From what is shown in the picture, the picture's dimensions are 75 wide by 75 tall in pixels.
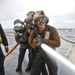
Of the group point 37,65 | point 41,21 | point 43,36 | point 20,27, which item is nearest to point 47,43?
point 43,36

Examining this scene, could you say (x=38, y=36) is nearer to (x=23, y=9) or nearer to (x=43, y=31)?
(x=43, y=31)

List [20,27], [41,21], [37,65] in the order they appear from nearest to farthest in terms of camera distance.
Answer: [41,21] < [37,65] < [20,27]

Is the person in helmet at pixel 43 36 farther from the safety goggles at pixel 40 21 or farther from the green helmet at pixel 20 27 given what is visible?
the green helmet at pixel 20 27

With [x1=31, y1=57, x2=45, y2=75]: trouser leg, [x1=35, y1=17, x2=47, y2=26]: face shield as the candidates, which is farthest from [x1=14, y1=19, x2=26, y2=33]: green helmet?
[x1=35, y1=17, x2=47, y2=26]: face shield

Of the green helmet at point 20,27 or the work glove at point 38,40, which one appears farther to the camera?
the green helmet at point 20,27

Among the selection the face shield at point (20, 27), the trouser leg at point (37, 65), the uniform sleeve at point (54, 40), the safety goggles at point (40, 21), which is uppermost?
the safety goggles at point (40, 21)

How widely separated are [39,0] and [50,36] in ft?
73.3

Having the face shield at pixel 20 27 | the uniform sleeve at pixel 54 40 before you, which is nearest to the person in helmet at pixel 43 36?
the uniform sleeve at pixel 54 40

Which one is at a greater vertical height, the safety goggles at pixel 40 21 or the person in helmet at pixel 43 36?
the safety goggles at pixel 40 21

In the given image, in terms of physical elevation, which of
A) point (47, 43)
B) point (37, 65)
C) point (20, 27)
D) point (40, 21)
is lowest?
point (37, 65)

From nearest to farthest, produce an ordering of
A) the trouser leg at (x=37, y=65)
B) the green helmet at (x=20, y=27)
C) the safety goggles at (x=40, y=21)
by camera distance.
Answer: the safety goggles at (x=40, y=21) < the trouser leg at (x=37, y=65) < the green helmet at (x=20, y=27)

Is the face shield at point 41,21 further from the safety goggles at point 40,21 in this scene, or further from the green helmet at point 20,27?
the green helmet at point 20,27

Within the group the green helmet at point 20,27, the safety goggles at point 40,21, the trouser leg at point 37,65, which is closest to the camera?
the safety goggles at point 40,21

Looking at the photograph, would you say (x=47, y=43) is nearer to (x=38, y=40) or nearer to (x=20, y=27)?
(x=38, y=40)
